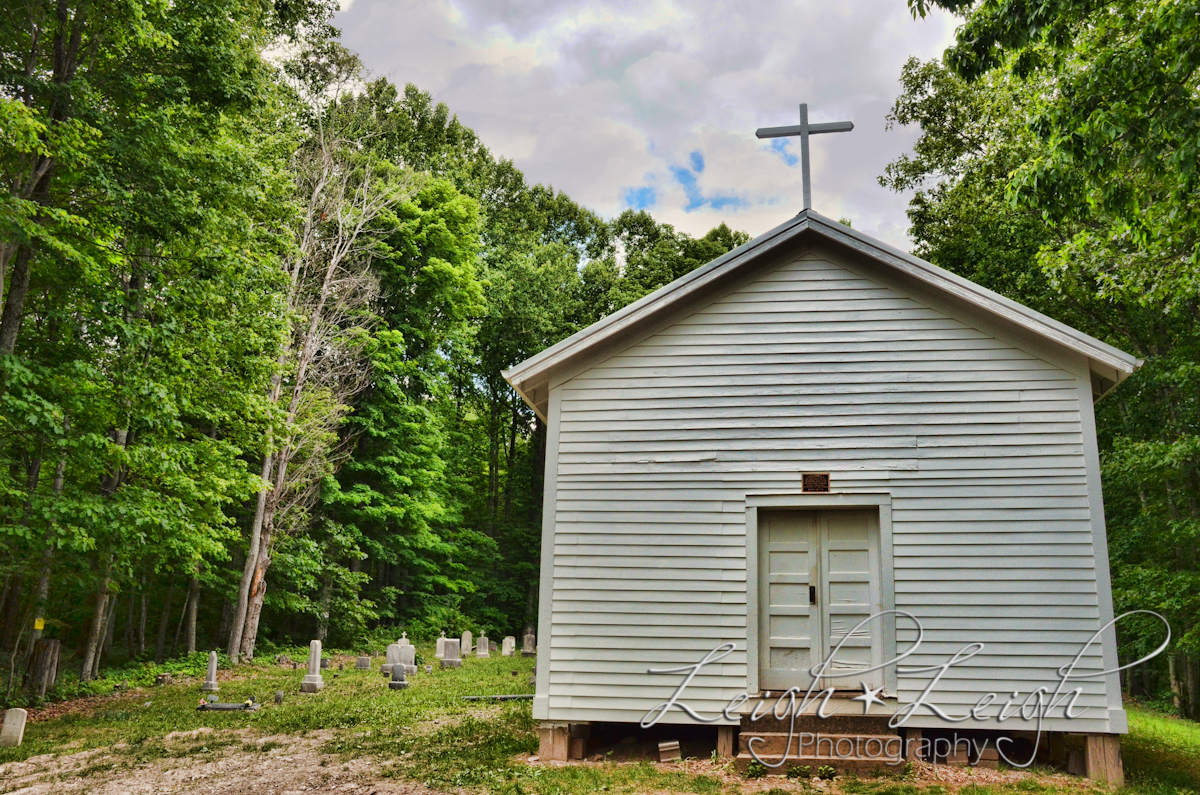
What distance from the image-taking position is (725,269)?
9.11m

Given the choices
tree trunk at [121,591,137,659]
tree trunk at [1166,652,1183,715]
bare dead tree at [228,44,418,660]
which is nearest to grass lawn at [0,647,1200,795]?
bare dead tree at [228,44,418,660]

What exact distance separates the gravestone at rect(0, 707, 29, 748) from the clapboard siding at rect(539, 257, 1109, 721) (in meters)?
6.73

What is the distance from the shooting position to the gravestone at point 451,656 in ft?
64.6

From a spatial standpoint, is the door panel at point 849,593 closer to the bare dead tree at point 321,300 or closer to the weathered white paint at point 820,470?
the weathered white paint at point 820,470

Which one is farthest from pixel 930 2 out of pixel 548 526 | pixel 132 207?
pixel 132 207

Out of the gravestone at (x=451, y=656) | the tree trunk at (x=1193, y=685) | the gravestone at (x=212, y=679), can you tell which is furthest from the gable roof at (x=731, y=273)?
the tree trunk at (x=1193, y=685)

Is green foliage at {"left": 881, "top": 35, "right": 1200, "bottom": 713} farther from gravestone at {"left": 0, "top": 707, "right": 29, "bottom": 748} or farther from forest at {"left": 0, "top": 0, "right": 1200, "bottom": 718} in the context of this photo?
gravestone at {"left": 0, "top": 707, "right": 29, "bottom": 748}

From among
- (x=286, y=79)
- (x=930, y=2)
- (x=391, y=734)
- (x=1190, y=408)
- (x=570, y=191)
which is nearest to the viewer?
(x=930, y=2)

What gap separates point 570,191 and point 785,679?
33.7m

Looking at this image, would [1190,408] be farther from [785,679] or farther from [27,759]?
[27,759]

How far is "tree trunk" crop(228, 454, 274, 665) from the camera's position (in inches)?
757

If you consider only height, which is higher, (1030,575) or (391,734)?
(1030,575)

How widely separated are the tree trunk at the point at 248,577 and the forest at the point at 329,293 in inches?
2.9

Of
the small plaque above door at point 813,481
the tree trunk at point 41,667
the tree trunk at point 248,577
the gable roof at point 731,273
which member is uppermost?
the gable roof at point 731,273
